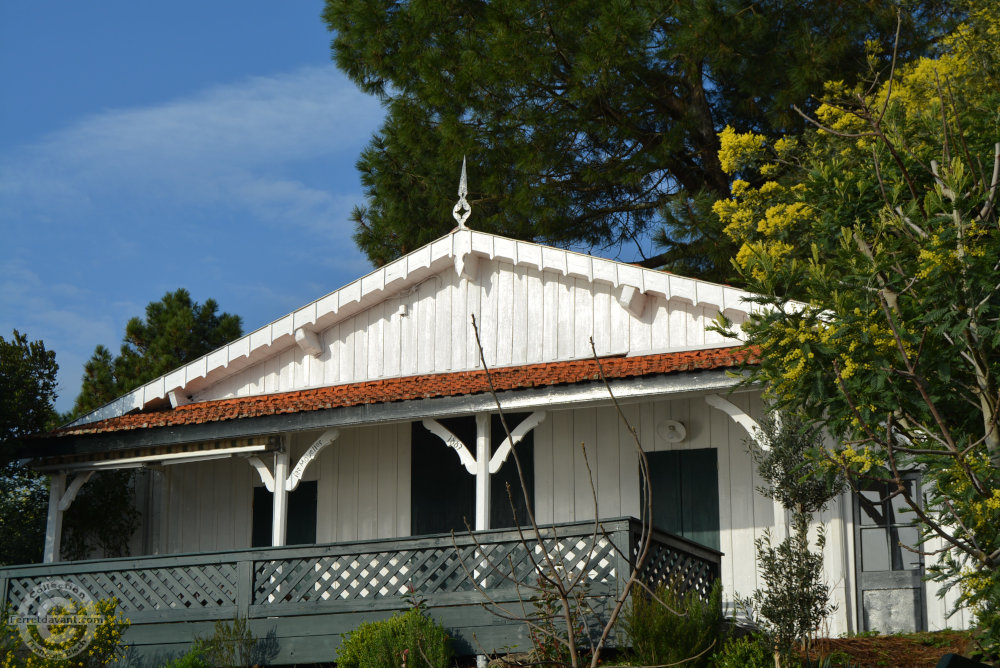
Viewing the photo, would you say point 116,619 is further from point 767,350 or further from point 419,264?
point 767,350

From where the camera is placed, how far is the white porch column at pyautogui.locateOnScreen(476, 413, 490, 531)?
41.3 ft

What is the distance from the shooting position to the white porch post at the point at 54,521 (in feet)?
48.9

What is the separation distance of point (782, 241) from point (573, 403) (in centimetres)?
471

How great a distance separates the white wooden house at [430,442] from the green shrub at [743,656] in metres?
2.40

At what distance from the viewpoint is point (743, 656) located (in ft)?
30.7

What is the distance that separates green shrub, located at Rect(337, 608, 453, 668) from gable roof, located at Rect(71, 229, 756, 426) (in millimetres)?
5046

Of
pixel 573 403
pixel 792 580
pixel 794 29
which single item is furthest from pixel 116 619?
pixel 794 29

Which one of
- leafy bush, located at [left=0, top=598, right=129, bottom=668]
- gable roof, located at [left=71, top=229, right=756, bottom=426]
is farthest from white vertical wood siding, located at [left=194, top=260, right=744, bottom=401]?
leafy bush, located at [left=0, top=598, right=129, bottom=668]

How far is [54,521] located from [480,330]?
20.2ft

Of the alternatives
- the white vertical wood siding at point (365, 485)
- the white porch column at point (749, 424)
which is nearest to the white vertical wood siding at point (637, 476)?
the white porch column at point (749, 424)

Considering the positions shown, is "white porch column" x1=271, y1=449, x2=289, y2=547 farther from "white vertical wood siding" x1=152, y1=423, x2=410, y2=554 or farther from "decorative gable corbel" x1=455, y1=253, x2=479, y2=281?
"decorative gable corbel" x1=455, y1=253, x2=479, y2=281

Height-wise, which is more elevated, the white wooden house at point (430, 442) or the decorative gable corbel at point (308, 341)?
the decorative gable corbel at point (308, 341)

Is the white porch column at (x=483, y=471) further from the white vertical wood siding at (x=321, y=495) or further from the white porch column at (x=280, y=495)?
the white porch column at (x=280, y=495)

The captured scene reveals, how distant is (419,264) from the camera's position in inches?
594
